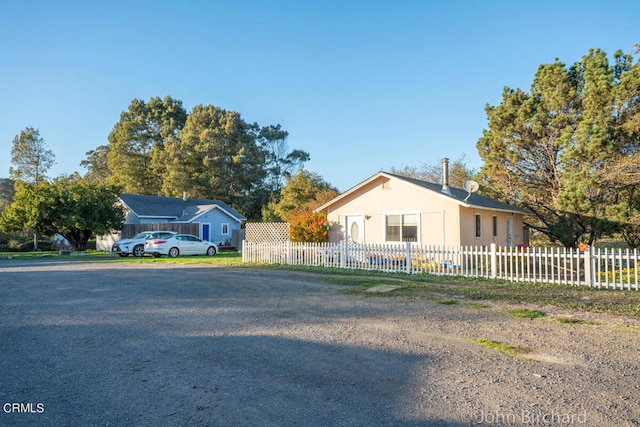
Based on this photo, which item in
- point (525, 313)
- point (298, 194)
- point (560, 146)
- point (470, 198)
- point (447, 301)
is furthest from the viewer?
point (298, 194)

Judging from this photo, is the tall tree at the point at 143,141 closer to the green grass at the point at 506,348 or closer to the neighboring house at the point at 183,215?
the neighboring house at the point at 183,215

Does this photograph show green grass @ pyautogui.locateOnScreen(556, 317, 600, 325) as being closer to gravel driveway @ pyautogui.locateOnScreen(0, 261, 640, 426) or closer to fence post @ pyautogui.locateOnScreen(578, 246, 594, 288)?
gravel driveway @ pyautogui.locateOnScreen(0, 261, 640, 426)

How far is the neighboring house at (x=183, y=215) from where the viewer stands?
34.5 meters

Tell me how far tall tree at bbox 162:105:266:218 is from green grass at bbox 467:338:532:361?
45.6m

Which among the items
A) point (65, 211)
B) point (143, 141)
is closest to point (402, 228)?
point (65, 211)

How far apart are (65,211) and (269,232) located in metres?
15.6

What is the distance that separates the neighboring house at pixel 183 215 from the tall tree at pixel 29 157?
27351 millimetres

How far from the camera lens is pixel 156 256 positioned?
24.1 m

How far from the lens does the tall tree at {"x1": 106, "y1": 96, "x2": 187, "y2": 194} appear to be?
172ft

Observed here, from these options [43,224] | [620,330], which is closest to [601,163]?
[620,330]

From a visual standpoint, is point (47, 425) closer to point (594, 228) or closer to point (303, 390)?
point (303, 390)

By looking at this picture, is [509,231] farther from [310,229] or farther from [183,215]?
[183,215]

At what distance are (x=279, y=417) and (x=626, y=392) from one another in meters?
3.32

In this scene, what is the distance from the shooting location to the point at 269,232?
2389cm
